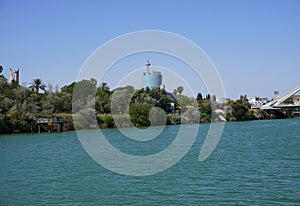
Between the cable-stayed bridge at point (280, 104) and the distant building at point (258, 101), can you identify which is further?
the distant building at point (258, 101)

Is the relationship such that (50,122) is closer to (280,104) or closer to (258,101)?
(280,104)

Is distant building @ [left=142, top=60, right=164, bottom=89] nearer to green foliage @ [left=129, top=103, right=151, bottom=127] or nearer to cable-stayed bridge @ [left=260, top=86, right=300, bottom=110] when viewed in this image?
green foliage @ [left=129, top=103, right=151, bottom=127]

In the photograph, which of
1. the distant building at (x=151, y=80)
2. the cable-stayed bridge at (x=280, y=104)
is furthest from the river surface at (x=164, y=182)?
the cable-stayed bridge at (x=280, y=104)

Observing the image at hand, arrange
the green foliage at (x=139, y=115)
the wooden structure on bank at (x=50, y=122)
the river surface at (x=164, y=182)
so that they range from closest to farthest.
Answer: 1. the river surface at (x=164, y=182)
2. the wooden structure on bank at (x=50, y=122)
3. the green foliage at (x=139, y=115)

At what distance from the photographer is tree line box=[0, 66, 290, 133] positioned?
52.0 m

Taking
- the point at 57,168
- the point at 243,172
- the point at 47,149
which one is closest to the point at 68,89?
the point at 47,149

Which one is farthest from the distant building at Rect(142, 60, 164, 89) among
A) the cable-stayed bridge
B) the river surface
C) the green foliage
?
the river surface

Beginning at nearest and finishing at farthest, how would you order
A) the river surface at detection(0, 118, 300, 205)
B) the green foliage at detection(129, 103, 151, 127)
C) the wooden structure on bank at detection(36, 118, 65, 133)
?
the river surface at detection(0, 118, 300, 205)
the wooden structure on bank at detection(36, 118, 65, 133)
the green foliage at detection(129, 103, 151, 127)

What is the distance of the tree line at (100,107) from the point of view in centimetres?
5197

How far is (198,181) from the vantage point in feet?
52.3

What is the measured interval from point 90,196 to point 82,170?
5.26 m

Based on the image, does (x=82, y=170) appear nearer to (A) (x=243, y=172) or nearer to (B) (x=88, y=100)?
(A) (x=243, y=172)

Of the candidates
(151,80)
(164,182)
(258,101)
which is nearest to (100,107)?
(151,80)

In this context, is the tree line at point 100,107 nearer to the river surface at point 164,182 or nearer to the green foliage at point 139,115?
the green foliage at point 139,115
